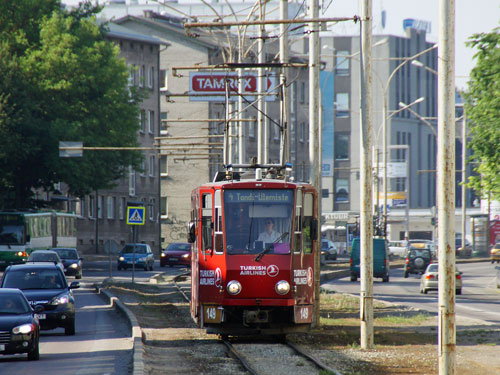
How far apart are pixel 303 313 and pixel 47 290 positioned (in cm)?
623

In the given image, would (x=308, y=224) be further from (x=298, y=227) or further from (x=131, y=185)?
(x=131, y=185)

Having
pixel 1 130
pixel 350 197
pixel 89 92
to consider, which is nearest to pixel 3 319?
pixel 1 130

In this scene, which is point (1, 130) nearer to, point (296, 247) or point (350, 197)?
point (296, 247)

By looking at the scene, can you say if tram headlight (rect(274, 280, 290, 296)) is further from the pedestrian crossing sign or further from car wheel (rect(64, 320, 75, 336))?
the pedestrian crossing sign

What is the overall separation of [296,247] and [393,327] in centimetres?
626

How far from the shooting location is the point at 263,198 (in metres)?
20.6

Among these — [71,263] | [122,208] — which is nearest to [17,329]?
[71,263]

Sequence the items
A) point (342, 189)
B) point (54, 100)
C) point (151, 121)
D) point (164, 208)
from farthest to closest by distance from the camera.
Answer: point (342, 189), point (164, 208), point (151, 121), point (54, 100)

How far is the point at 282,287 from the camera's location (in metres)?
20.1

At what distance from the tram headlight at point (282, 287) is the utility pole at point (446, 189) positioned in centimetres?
645

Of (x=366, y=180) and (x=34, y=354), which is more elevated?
(x=366, y=180)

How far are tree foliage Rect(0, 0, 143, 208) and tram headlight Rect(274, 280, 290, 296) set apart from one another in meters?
35.9

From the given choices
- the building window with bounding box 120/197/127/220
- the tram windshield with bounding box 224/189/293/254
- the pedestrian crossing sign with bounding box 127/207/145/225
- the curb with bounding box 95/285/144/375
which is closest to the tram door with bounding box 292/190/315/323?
the tram windshield with bounding box 224/189/293/254

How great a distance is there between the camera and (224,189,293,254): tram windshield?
20.3 m
